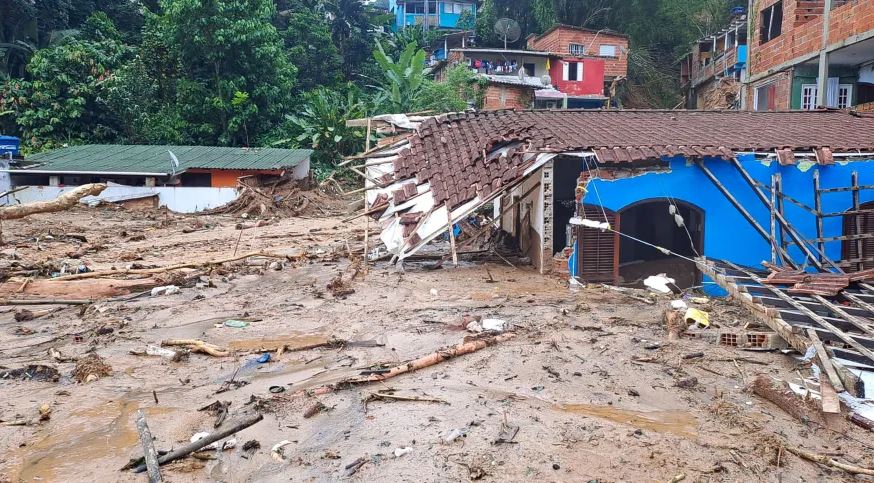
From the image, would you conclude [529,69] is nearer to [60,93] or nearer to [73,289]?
[60,93]

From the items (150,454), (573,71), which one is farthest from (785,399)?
(573,71)

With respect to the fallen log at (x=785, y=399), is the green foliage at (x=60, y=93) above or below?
above

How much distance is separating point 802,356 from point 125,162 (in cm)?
2484

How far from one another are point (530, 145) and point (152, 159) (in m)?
19.2

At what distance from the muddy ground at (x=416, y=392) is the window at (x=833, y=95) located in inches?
538

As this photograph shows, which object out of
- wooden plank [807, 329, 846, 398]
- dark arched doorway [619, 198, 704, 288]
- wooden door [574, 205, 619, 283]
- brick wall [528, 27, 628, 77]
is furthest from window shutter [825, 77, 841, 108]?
brick wall [528, 27, 628, 77]

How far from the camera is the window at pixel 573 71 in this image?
127 ft

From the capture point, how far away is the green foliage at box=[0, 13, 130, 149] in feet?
95.3

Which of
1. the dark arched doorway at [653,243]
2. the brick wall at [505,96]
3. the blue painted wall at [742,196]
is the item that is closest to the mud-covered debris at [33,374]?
the blue painted wall at [742,196]

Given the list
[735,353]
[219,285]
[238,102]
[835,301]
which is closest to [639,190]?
[835,301]

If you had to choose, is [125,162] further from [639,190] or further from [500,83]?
[639,190]

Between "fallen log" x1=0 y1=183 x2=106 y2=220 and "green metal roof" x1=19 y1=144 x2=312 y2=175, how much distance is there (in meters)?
15.6

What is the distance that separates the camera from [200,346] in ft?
28.7

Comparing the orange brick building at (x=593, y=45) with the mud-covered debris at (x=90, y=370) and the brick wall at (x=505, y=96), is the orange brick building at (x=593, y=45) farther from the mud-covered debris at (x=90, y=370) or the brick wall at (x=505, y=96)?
the mud-covered debris at (x=90, y=370)
